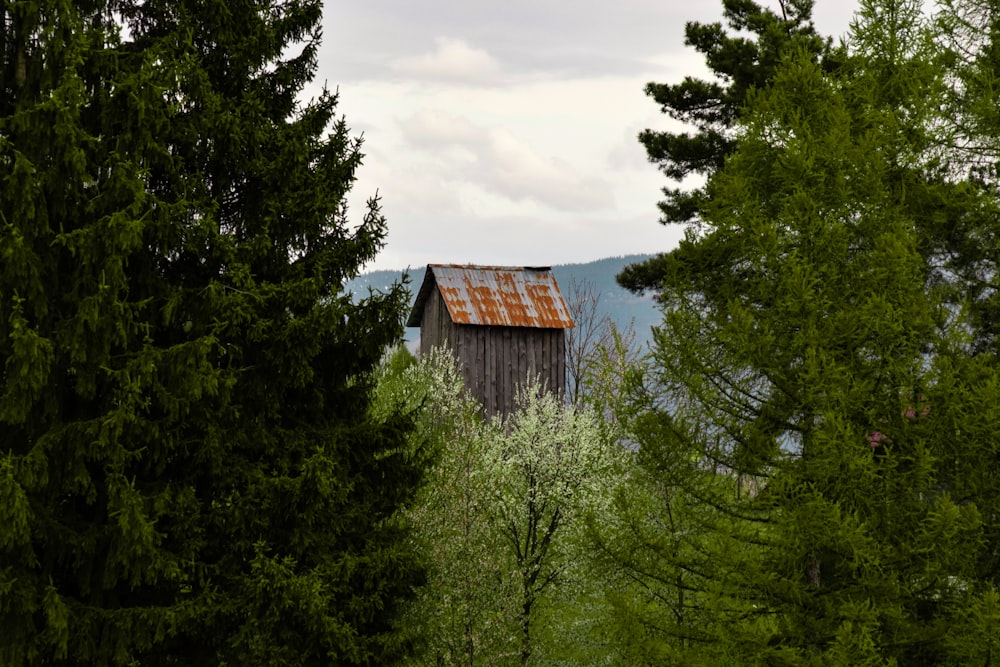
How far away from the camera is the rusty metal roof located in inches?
1092

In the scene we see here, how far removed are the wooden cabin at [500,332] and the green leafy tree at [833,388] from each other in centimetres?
1553

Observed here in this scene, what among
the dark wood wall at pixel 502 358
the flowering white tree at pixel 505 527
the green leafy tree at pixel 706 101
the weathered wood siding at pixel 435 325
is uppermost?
the green leafy tree at pixel 706 101

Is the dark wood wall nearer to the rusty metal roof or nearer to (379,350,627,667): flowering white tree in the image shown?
the rusty metal roof

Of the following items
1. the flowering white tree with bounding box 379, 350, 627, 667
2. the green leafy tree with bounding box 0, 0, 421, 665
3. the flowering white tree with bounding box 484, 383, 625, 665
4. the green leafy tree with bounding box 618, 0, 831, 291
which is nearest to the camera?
the green leafy tree with bounding box 0, 0, 421, 665

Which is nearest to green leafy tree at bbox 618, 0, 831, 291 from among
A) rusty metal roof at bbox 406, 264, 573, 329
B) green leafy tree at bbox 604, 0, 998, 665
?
rusty metal roof at bbox 406, 264, 573, 329

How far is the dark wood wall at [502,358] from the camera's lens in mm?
27641

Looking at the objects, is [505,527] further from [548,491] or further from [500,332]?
[500,332]

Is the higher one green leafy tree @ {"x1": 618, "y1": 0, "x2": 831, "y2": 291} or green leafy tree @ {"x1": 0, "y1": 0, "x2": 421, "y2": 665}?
green leafy tree @ {"x1": 618, "y1": 0, "x2": 831, "y2": 291}

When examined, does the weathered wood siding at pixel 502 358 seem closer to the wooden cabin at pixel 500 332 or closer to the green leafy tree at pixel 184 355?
the wooden cabin at pixel 500 332

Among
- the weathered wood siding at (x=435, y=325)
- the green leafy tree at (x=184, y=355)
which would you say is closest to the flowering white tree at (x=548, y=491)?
the green leafy tree at (x=184, y=355)

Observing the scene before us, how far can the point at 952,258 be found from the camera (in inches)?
496

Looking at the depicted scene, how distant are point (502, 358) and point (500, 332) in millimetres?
728

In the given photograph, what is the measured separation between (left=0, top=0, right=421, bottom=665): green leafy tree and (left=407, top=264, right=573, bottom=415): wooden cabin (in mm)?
14298

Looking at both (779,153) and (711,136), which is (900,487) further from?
(711,136)
